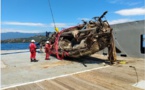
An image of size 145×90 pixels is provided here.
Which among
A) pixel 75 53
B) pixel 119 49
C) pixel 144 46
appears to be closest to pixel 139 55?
pixel 144 46

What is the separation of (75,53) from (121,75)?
13.2ft

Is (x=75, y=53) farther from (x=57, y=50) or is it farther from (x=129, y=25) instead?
(x=129, y=25)

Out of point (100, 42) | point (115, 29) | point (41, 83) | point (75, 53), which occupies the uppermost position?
point (115, 29)

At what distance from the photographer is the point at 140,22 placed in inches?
450

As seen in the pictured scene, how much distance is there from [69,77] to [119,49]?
7.47 m

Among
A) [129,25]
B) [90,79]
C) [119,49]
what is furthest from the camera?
[119,49]

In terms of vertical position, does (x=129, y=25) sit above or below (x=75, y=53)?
above

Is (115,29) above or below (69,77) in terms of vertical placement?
above

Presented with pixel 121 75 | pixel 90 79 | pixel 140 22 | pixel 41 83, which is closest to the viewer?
pixel 41 83

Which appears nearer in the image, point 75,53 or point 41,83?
point 41,83

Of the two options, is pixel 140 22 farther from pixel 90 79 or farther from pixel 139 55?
pixel 90 79

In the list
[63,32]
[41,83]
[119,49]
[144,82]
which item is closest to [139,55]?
[119,49]

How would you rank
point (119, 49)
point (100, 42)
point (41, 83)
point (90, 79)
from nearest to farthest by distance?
point (41, 83)
point (90, 79)
point (100, 42)
point (119, 49)

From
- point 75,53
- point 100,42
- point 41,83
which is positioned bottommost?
point 41,83
